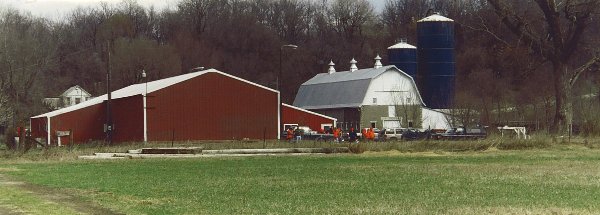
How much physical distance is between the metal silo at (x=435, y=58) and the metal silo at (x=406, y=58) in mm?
725

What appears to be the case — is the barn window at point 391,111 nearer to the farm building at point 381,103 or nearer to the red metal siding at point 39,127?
the farm building at point 381,103

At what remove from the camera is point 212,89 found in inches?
2625

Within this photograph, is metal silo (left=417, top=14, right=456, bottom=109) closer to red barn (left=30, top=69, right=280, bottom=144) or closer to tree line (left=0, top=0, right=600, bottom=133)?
tree line (left=0, top=0, right=600, bottom=133)

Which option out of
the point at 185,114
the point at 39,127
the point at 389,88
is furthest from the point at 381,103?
the point at 39,127

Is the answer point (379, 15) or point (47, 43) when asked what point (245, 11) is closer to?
point (379, 15)

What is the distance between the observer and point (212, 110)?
66.6 m

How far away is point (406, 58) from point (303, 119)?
2717 centimetres

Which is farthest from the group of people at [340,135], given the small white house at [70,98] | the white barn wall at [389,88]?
the small white house at [70,98]

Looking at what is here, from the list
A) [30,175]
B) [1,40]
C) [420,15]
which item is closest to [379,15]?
[420,15]

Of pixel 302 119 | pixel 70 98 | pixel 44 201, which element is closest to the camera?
pixel 44 201

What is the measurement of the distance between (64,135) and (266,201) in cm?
5156

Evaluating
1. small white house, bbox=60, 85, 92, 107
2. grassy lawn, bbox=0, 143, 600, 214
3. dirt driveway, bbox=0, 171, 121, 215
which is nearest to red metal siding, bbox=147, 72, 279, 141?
grassy lawn, bbox=0, 143, 600, 214

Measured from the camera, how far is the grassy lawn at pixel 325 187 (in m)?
16.6

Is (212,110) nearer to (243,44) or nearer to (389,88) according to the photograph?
(389,88)
